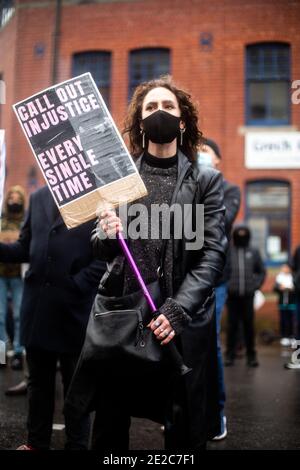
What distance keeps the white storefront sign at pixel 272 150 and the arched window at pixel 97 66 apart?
3.63 meters

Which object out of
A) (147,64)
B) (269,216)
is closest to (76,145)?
(269,216)

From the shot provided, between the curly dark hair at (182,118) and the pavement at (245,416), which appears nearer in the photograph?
the curly dark hair at (182,118)

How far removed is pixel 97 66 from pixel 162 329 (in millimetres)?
11618

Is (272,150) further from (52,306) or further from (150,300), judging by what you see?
(150,300)

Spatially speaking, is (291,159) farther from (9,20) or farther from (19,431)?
(19,431)

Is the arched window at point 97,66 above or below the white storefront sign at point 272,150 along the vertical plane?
above

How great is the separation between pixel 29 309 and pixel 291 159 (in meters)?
9.83

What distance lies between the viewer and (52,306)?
3170 mm

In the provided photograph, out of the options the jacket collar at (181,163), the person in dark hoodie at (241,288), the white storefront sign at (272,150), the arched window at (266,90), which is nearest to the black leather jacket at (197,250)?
the jacket collar at (181,163)

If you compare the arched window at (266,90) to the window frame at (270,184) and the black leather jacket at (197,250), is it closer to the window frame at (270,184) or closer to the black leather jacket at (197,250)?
the window frame at (270,184)

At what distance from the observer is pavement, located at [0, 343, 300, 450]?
11.8ft

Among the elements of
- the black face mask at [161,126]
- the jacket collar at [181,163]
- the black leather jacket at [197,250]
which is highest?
the black face mask at [161,126]

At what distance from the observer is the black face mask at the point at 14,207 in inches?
236

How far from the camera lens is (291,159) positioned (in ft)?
39.2
